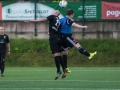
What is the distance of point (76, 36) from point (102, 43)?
159 cm

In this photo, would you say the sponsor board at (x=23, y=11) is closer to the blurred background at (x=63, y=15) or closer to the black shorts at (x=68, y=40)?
the blurred background at (x=63, y=15)

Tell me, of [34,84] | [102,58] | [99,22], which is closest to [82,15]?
[99,22]

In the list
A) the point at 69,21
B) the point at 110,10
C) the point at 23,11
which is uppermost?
the point at 69,21

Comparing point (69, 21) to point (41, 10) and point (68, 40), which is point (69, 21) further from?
point (41, 10)

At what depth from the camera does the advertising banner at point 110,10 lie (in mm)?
29812

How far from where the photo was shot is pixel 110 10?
1179 inches

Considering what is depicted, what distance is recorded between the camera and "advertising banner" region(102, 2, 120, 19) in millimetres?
29812

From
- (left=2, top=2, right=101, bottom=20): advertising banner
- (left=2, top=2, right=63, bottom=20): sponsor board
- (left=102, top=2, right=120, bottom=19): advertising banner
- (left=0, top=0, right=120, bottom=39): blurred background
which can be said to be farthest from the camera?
(left=2, top=2, right=63, bottom=20): sponsor board

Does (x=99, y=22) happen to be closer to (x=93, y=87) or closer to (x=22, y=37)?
(x=22, y=37)

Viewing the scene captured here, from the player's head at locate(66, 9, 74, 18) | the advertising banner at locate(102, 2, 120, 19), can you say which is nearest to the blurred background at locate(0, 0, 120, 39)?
the advertising banner at locate(102, 2, 120, 19)

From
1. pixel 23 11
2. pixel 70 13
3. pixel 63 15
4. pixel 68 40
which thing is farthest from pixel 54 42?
pixel 23 11

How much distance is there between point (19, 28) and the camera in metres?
30.7

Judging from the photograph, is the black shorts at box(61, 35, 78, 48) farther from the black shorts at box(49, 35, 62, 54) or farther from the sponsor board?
the sponsor board

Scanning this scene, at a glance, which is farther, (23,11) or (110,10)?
(23,11)
